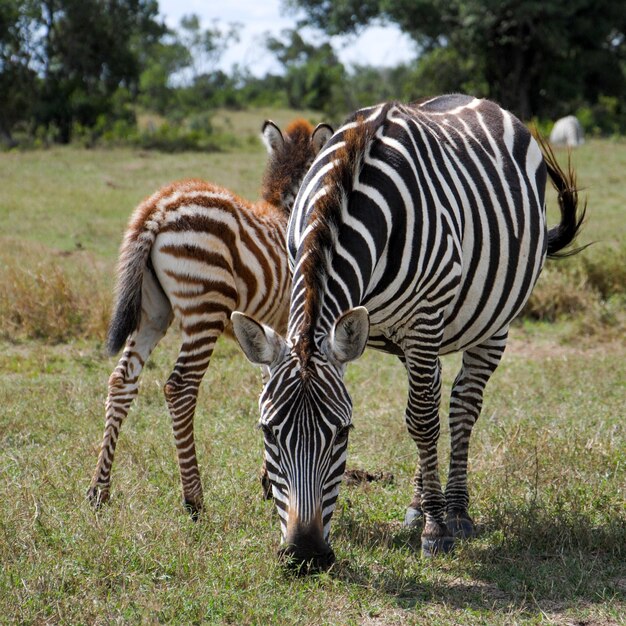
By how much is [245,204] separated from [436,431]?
190 cm

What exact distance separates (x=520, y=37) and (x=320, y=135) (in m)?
27.4

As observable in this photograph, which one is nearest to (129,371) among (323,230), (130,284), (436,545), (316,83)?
(130,284)

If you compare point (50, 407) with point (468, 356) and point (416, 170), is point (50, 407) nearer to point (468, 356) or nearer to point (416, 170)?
point (468, 356)

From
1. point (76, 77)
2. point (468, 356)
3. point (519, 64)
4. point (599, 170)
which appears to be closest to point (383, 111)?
point (468, 356)

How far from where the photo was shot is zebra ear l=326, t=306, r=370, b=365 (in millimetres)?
3424

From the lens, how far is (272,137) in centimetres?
614

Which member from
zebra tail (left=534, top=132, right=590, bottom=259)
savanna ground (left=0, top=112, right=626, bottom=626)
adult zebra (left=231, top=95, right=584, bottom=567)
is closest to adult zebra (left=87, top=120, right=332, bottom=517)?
savanna ground (left=0, top=112, right=626, bottom=626)

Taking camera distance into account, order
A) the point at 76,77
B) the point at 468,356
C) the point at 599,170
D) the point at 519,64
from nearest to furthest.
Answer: the point at 468,356
the point at 599,170
the point at 76,77
the point at 519,64

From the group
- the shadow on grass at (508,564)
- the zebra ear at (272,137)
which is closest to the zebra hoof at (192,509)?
the shadow on grass at (508,564)

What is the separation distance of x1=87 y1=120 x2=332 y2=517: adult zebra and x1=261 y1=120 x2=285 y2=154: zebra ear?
89cm

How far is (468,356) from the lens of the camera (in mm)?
5254

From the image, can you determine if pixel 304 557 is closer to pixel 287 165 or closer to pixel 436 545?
pixel 436 545

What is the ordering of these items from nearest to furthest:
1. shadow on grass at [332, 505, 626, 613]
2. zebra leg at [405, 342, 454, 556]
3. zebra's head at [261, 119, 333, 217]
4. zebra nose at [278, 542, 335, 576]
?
zebra nose at [278, 542, 335, 576]
shadow on grass at [332, 505, 626, 613]
zebra leg at [405, 342, 454, 556]
zebra's head at [261, 119, 333, 217]

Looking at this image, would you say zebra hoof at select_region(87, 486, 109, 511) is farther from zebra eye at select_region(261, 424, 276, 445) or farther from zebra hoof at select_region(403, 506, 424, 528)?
zebra hoof at select_region(403, 506, 424, 528)
